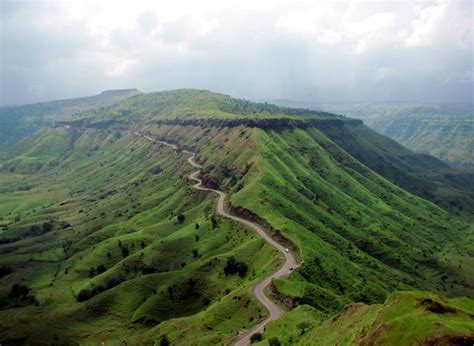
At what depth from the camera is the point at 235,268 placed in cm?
18238

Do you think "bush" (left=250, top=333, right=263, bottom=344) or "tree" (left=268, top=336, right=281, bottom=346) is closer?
"tree" (left=268, top=336, right=281, bottom=346)

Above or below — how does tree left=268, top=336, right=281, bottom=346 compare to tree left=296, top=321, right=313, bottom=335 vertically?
below

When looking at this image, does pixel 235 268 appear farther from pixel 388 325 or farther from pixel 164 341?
pixel 388 325

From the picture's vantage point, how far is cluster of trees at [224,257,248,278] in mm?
180125

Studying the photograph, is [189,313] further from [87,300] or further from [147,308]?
[87,300]

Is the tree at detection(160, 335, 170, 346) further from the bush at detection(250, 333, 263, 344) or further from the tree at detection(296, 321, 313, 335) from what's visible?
the tree at detection(296, 321, 313, 335)

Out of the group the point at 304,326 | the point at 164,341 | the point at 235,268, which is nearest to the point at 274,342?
the point at 304,326

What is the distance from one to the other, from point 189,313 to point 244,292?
107 feet

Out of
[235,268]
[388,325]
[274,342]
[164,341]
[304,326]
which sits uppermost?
[388,325]

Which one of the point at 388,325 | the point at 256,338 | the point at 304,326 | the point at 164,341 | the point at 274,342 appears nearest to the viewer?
the point at 388,325

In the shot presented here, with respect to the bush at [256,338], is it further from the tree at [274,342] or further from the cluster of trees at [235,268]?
the cluster of trees at [235,268]

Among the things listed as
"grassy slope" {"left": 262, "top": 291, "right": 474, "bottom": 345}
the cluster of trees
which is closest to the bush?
"grassy slope" {"left": 262, "top": 291, "right": 474, "bottom": 345}

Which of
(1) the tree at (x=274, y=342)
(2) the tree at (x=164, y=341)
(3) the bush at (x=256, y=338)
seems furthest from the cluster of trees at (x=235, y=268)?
(1) the tree at (x=274, y=342)

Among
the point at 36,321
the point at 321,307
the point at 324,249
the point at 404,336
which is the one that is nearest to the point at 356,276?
the point at 324,249
